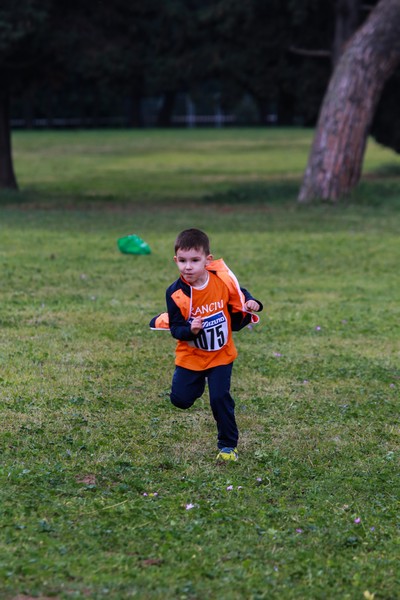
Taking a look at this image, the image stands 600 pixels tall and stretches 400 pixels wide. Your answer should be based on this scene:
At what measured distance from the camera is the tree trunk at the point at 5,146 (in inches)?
1030

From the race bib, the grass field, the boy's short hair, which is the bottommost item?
the grass field

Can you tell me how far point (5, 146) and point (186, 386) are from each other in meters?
22.0

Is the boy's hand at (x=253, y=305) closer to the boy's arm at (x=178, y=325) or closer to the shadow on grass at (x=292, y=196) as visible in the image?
the boy's arm at (x=178, y=325)

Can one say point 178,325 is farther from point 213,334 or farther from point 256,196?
point 256,196

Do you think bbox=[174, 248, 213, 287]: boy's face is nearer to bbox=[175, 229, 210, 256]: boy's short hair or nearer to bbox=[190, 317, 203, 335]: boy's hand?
bbox=[175, 229, 210, 256]: boy's short hair

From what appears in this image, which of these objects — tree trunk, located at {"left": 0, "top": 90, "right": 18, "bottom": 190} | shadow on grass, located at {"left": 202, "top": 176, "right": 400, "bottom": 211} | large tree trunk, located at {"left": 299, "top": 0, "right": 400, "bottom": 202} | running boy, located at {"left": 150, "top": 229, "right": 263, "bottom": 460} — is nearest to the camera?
running boy, located at {"left": 150, "top": 229, "right": 263, "bottom": 460}

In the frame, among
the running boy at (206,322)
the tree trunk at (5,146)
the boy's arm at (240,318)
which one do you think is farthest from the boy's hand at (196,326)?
the tree trunk at (5,146)

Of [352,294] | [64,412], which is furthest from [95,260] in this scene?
[64,412]

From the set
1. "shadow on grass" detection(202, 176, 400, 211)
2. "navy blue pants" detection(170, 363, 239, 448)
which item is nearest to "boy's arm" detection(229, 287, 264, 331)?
"navy blue pants" detection(170, 363, 239, 448)

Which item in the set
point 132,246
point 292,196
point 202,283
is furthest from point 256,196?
point 202,283

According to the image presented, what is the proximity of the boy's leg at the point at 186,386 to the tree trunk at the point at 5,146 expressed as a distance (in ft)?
68.1

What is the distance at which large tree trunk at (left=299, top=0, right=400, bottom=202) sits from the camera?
21906 millimetres

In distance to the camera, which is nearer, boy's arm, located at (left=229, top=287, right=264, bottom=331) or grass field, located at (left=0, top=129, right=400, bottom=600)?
grass field, located at (left=0, top=129, right=400, bottom=600)

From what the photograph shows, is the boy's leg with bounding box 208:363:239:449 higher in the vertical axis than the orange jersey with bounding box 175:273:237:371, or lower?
lower
